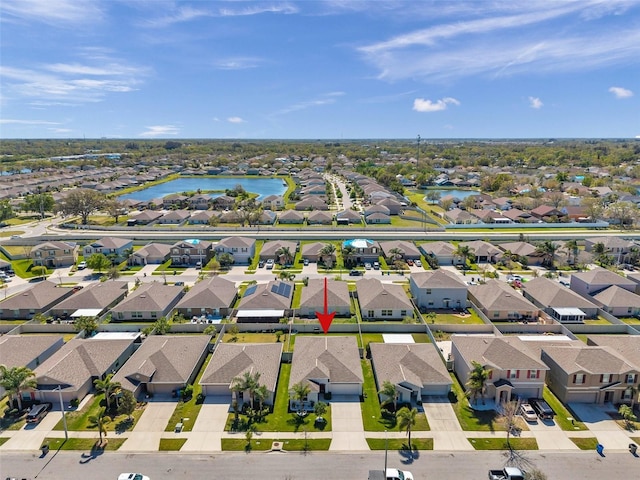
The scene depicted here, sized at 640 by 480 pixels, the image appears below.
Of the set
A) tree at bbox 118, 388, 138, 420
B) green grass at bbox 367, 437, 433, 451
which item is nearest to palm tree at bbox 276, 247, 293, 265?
tree at bbox 118, 388, 138, 420

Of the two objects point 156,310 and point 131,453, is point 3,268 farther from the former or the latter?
point 131,453

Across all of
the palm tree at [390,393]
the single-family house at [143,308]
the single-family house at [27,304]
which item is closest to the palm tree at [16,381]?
the single-family house at [143,308]

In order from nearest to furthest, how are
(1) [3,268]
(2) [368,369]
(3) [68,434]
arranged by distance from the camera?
1. (3) [68,434]
2. (2) [368,369]
3. (1) [3,268]

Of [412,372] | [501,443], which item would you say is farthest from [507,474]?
[412,372]

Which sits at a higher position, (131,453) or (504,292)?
(504,292)

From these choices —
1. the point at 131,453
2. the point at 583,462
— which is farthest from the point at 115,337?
the point at 583,462
